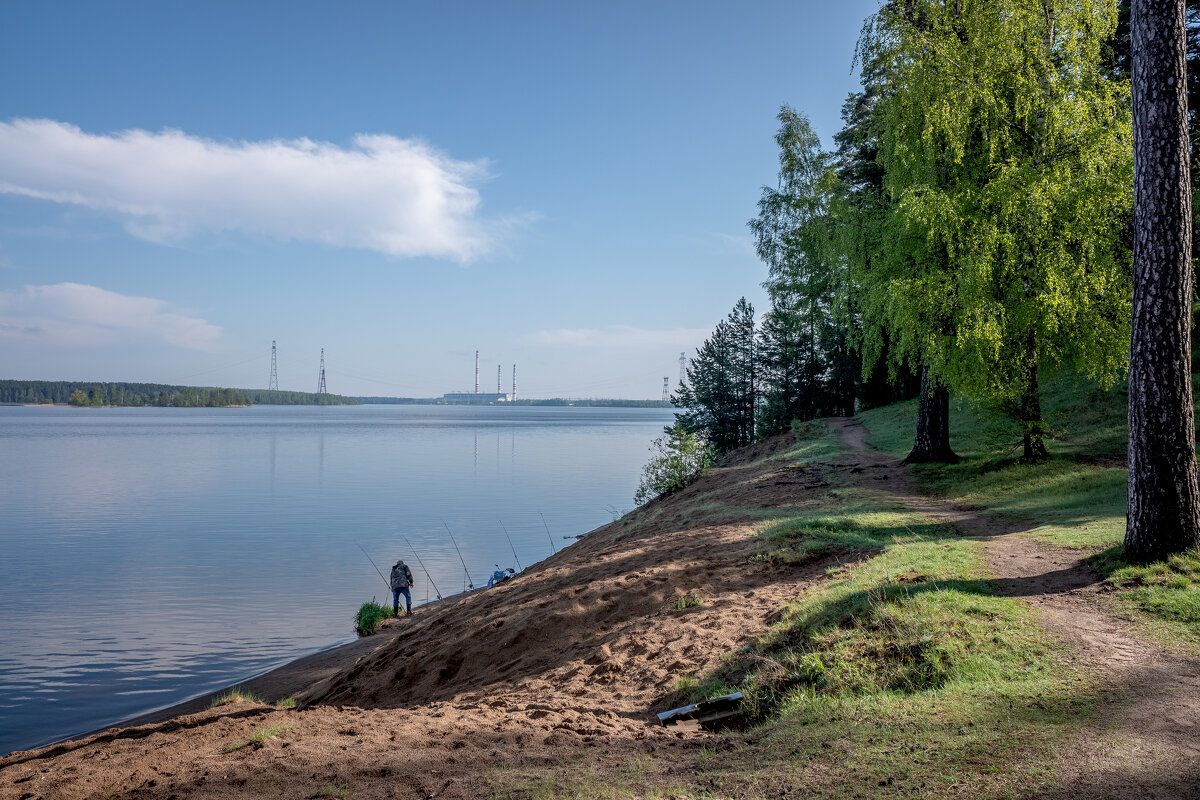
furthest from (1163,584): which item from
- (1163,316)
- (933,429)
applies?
(933,429)

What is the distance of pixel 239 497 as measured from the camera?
125ft

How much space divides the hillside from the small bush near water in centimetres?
507

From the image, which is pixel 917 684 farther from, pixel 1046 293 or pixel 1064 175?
pixel 1064 175

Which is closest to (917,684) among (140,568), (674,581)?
(674,581)

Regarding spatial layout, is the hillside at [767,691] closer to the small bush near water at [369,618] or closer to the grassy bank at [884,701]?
the grassy bank at [884,701]

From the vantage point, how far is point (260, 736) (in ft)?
19.6

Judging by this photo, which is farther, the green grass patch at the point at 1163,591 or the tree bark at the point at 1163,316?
the tree bark at the point at 1163,316

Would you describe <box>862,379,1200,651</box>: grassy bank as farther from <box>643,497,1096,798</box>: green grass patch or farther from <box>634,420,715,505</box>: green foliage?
<box>634,420,715,505</box>: green foliage

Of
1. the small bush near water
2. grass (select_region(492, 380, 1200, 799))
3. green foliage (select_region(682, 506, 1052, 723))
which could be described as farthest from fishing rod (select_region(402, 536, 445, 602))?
green foliage (select_region(682, 506, 1052, 723))

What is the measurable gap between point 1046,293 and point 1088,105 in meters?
4.76

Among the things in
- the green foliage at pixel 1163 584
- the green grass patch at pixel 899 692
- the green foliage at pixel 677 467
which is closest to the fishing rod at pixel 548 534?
the green foliage at pixel 677 467

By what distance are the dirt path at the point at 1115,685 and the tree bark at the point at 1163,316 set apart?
3.79 feet

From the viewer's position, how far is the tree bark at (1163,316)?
26.7 ft

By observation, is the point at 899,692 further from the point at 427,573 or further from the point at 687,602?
the point at 427,573
